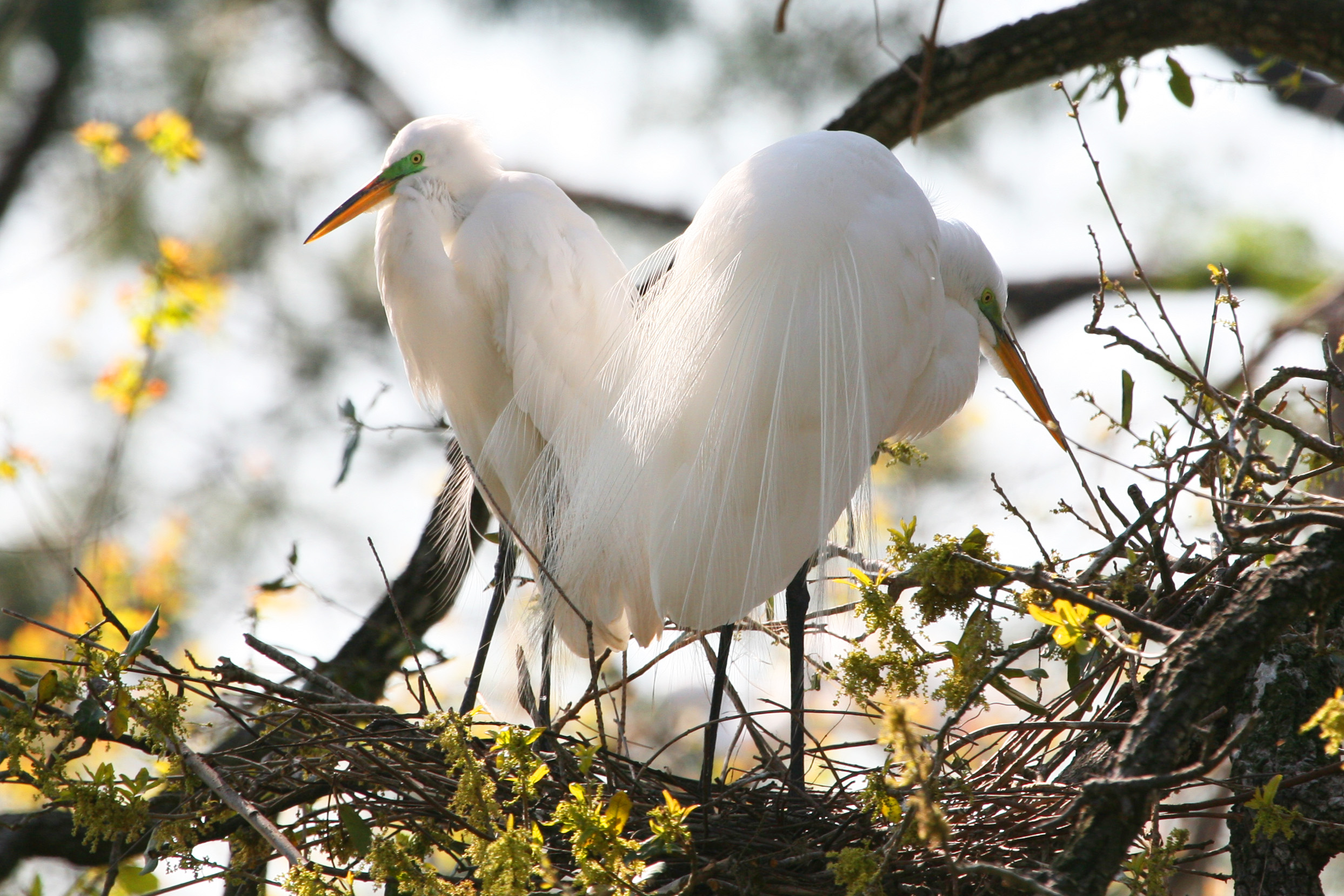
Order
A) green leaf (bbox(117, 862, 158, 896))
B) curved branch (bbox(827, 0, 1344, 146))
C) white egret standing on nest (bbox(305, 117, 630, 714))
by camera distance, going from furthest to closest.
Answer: curved branch (bbox(827, 0, 1344, 146)) → white egret standing on nest (bbox(305, 117, 630, 714)) → green leaf (bbox(117, 862, 158, 896))

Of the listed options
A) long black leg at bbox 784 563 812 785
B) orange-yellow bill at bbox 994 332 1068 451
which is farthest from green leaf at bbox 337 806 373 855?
orange-yellow bill at bbox 994 332 1068 451

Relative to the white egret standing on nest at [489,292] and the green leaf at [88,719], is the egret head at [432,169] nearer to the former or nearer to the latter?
the white egret standing on nest at [489,292]

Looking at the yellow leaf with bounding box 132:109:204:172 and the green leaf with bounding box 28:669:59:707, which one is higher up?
the yellow leaf with bounding box 132:109:204:172

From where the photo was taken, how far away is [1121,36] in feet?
8.23

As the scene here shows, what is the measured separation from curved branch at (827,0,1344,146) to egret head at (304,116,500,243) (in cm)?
90

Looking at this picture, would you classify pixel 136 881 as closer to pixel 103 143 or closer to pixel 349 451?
pixel 349 451

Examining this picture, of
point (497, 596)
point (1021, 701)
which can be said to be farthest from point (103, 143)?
point (1021, 701)

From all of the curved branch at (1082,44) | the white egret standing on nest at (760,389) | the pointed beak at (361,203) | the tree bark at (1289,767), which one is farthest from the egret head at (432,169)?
the tree bark at (1289,767)

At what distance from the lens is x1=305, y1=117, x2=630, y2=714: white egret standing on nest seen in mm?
2195

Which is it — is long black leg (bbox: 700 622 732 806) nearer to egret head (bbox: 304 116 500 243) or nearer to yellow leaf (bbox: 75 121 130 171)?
egret head (bbox: 304 116 500 243)

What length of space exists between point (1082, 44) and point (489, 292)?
1.41m

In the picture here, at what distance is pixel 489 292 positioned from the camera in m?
2.29

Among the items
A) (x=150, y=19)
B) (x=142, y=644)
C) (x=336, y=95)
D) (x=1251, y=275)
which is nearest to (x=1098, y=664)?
(x=142, y=644)

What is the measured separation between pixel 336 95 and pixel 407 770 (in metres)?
3.53
